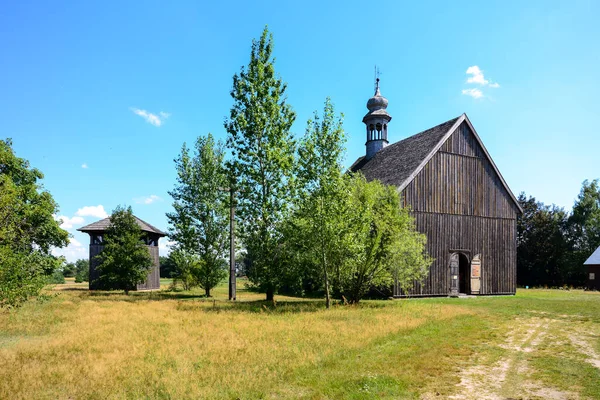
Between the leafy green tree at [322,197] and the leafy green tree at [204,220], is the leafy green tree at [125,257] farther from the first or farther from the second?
the leafy green tree at [322,197]

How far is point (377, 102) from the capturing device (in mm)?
38625

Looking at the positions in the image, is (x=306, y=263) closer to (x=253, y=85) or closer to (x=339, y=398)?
(x=253, y=85)

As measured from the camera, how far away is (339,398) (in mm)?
6957

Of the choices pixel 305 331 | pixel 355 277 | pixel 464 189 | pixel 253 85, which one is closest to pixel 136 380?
pixel 305 331

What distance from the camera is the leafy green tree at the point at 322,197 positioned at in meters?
19.5

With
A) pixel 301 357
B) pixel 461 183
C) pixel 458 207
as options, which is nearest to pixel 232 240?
pixel 458 207

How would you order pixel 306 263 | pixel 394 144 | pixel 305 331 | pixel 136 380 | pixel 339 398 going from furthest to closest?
pixel 394 144
pixel 306 263
pixel 305 331
pixel 136 380
pixel 339 398

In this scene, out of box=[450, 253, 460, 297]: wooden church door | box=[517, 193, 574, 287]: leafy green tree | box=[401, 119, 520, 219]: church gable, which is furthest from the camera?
box=[517, 193, 574, 287]: leafy green tree

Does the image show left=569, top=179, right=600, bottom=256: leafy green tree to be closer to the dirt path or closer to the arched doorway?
the arched doorway

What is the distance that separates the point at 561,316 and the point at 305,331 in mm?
12132

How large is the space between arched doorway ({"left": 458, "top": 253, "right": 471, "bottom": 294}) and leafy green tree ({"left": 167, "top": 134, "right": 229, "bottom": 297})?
17.4 metres

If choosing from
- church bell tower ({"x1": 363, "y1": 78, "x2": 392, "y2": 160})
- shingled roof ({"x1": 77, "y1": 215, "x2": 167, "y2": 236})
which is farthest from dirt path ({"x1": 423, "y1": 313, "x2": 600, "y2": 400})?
shingled roof ({"x1": 77, "y1": 215, "x2": 167, "y2": 236})

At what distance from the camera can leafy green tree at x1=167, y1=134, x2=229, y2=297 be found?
30.5m

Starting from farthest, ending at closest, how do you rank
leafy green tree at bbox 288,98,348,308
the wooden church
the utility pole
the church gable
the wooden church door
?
the wooden church door, the church gable, the wooden church, the utility pole, leafy green tree at bbox 288,98,348,308
